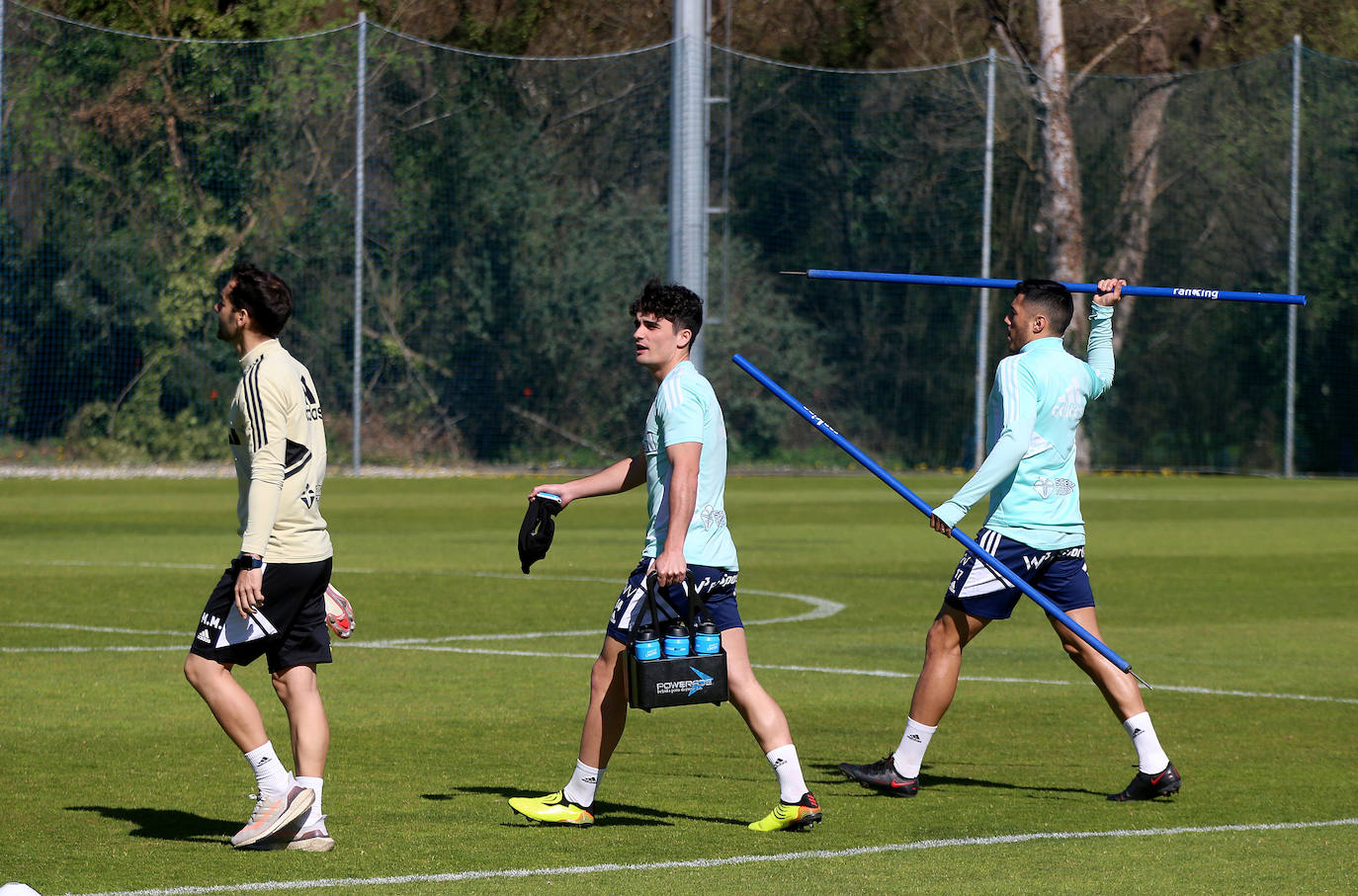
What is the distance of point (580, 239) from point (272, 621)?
2846 cm

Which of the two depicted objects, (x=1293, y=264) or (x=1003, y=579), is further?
(x=1293, y=264)

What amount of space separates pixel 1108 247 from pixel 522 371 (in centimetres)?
1086

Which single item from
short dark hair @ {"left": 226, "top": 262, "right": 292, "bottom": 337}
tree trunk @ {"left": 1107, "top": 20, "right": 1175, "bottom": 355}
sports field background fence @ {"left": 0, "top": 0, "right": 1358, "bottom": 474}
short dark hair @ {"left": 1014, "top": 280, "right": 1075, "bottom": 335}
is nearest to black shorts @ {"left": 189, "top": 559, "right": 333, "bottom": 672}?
short dark hair @ {"left": 226, "top": 262, "right": 292, "bottom": 337}

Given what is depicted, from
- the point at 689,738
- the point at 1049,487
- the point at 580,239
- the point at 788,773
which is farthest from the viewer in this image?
the point at 580,239

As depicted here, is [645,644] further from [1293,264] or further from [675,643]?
[1293,264]

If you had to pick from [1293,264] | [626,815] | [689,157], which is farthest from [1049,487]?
[1293,264]

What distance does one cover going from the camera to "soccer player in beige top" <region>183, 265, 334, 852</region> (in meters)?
7.15

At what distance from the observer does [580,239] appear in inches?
1396

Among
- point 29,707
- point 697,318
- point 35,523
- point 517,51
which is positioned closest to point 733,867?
point 697,318

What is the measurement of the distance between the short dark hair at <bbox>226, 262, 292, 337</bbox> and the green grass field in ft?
5.73

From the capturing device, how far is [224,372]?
108 ft

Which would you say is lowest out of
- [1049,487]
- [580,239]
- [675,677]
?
[675,677]

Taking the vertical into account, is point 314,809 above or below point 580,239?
below

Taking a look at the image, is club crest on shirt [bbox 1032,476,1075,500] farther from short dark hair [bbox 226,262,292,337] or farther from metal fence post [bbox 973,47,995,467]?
metal fence post [bbox 973,47,995,467]
